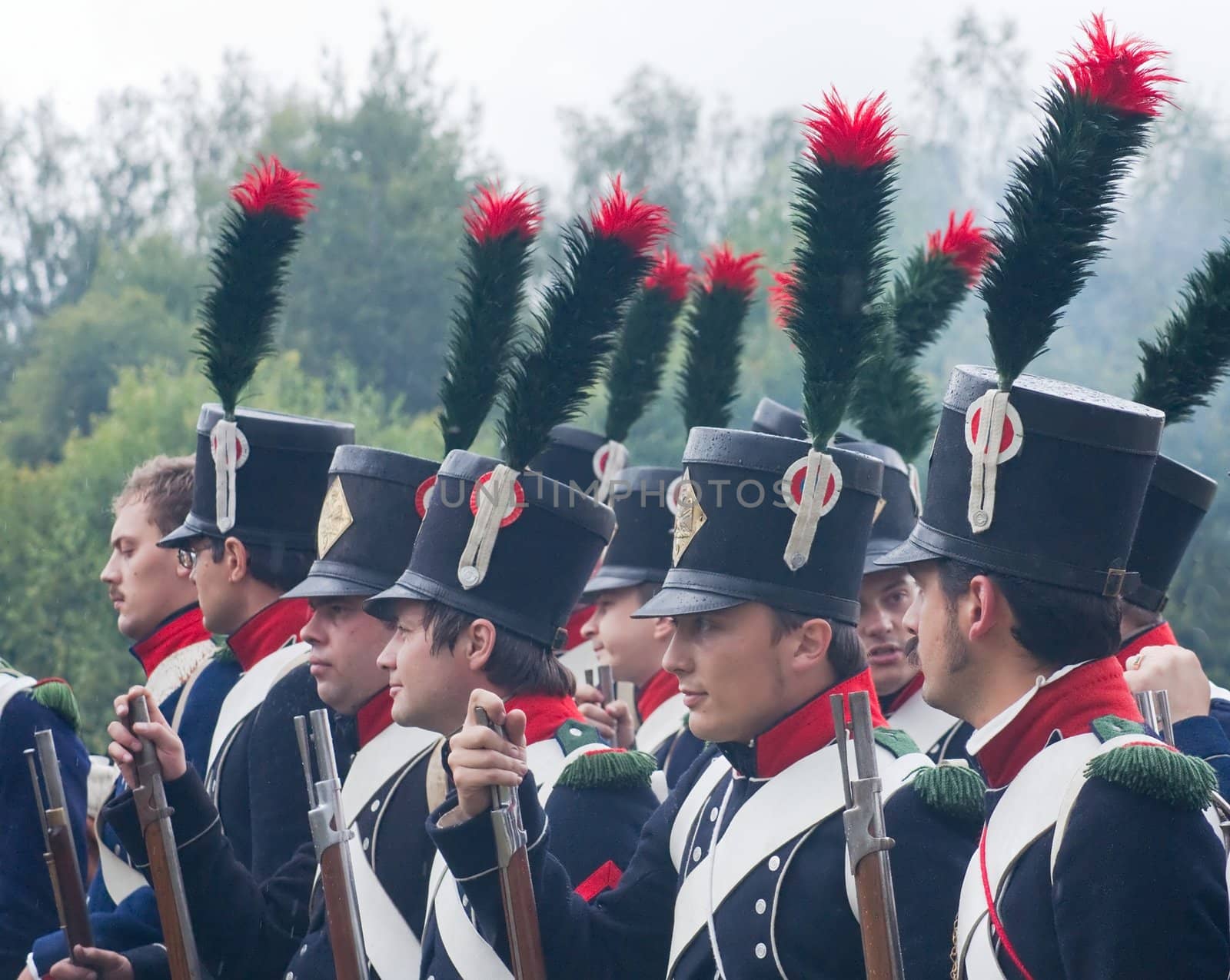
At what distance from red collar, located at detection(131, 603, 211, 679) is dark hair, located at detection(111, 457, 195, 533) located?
1.07ft

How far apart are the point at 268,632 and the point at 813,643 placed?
7.48ft

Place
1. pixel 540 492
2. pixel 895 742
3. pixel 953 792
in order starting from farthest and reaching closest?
pixel 540 492
pixel 895 742
pixel 953 792

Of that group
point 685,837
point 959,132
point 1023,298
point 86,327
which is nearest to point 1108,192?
point 1023,298

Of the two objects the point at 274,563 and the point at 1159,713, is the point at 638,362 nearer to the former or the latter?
the point at 274,563

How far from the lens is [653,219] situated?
14.5 ft

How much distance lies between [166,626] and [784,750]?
302 centimetres

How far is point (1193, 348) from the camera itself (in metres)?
3.59

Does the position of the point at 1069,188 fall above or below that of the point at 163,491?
above

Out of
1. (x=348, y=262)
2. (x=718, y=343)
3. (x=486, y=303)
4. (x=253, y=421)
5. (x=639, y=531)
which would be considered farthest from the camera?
(x=348, y=262)

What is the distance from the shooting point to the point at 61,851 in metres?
4.74

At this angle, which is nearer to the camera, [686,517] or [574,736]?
[686,517]

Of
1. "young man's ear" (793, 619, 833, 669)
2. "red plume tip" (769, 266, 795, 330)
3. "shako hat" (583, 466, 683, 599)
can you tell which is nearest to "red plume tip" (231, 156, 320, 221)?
"shako hat" (583, 466, 683, 599)

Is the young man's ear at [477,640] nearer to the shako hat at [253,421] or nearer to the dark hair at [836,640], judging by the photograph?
the dark hair at [836,640]

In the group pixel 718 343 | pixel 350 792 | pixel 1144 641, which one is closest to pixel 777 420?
pixel 718 343
